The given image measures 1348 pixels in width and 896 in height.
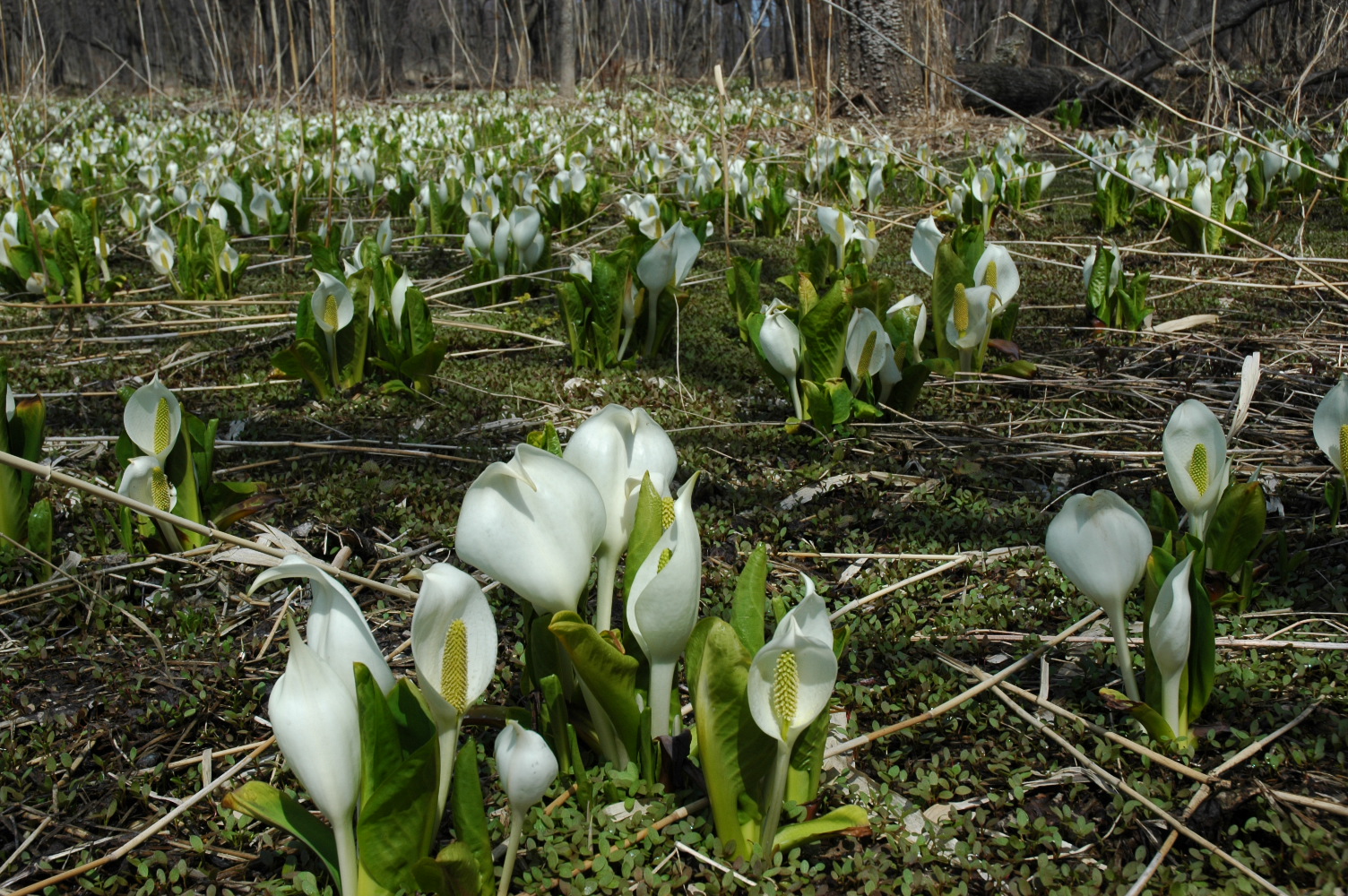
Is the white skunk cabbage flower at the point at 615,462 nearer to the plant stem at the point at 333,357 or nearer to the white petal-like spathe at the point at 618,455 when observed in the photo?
the white petal-like spathe at the point at 618,455

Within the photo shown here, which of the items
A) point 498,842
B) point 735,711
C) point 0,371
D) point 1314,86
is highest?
point 1314,86

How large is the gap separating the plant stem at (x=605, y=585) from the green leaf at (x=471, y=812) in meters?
0.26

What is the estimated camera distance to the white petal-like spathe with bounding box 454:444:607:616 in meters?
0.99

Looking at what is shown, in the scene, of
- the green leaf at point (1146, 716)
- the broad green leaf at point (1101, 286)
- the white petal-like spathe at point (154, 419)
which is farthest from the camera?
the broad green leaf at point (1101, 286)

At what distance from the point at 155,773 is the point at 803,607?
0.93 meters

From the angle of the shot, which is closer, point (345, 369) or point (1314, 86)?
point (345, 369)

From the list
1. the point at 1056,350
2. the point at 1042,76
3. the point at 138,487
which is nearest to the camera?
the point at 138,487

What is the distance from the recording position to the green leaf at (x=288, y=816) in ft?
3.37

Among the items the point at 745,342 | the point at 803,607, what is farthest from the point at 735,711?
the point at 745,342

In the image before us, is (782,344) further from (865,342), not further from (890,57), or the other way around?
(890,57)

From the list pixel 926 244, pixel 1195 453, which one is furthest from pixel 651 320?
pixel 1195 453

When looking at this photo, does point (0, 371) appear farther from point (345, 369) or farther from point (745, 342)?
point (745, 342)

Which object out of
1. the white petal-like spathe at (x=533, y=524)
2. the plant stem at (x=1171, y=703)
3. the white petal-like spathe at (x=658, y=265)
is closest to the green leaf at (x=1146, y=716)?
the plant stem at (x=1171, y=703)

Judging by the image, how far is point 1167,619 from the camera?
117cm
